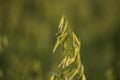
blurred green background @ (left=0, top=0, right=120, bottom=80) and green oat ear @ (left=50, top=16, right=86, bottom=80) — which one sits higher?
green oat ear @ (left=50, top=16, right=86, bottom=80)

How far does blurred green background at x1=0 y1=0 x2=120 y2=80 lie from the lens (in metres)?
2.32

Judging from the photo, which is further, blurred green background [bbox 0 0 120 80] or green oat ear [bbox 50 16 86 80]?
blurred green background [bbox 0 0 120 80]

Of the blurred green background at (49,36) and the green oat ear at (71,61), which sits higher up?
the green oat ear at (71,61)

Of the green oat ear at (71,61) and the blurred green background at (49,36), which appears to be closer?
the green oat ear at (71,61)

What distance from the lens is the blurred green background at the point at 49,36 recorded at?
232 centimetres

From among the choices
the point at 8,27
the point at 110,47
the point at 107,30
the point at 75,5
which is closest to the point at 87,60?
the point at 110,47

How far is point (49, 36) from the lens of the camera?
10.2 feet

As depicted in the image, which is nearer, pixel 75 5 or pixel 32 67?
pixel 32 67

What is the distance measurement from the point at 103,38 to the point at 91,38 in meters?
0.09

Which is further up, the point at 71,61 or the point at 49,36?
the point at 71,61

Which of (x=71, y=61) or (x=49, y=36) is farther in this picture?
(x=49, y=36)

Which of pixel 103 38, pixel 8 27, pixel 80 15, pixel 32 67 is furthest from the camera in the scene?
pixel 80 15

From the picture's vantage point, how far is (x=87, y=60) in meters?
2.64

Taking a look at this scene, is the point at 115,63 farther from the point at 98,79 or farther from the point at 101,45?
the point at 101,45
